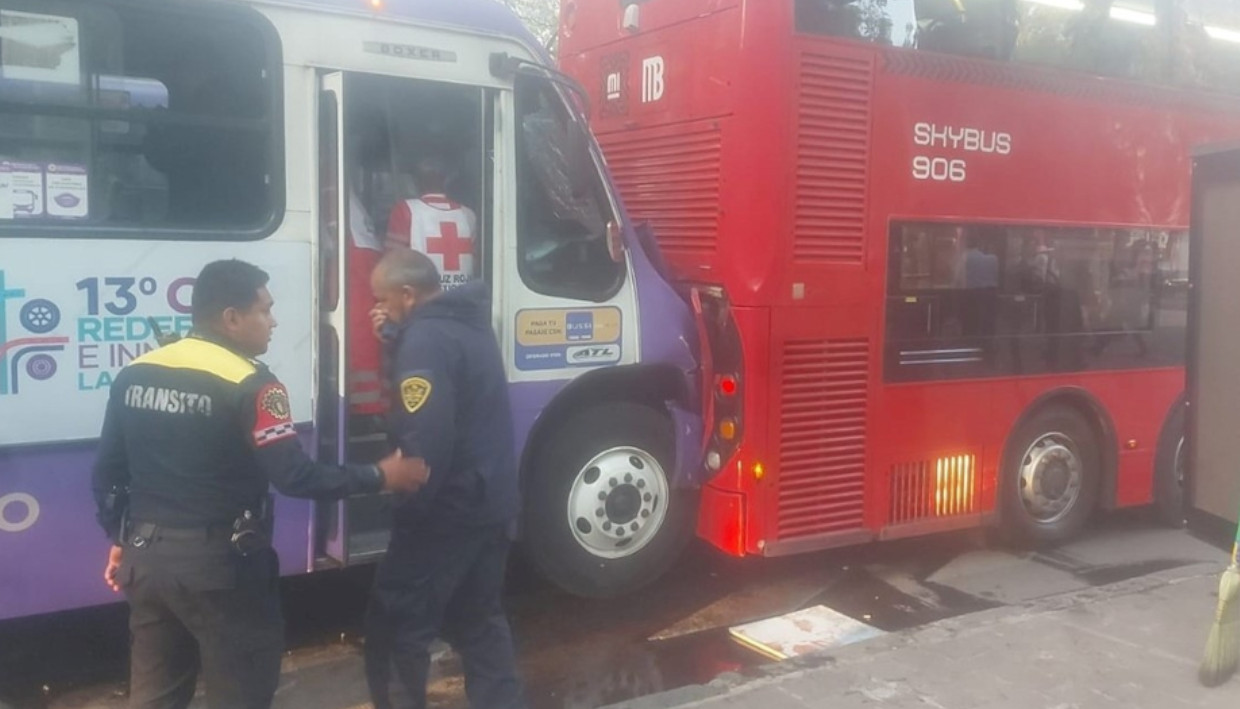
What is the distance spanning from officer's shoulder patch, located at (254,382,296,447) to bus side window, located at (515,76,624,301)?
2341 mm

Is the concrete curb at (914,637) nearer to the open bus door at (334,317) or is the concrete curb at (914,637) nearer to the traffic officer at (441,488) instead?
the traffic officer at (441,488)

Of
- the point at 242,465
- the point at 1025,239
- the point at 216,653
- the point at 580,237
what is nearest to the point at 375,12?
the point at 580,237

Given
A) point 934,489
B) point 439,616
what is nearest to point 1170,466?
point 934,489

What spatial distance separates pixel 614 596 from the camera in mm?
6211

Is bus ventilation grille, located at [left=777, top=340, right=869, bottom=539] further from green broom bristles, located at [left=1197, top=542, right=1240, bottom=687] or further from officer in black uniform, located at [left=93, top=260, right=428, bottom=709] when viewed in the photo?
A: officer in black uniform, located at [left=93, top=260, right=428, bottom=709]

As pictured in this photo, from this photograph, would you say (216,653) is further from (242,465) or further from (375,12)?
(375,12)

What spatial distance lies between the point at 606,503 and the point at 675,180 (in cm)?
185

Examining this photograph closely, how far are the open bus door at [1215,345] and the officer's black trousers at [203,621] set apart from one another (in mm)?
4061

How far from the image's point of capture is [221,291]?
3408 mm

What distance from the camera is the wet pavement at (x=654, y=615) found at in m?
5.05

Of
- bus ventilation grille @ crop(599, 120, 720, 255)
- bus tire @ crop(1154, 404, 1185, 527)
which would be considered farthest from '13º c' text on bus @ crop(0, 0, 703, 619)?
bus tire @ crop(1154, 404, 1185, 527)

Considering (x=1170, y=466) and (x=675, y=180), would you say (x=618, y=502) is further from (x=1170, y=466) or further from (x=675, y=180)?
(x=1170, y=466)

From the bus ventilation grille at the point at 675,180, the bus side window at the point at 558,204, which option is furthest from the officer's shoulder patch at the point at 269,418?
the bus ventilation grille at the point at 675,180

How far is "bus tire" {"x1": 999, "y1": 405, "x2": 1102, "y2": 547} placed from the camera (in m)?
7.23
